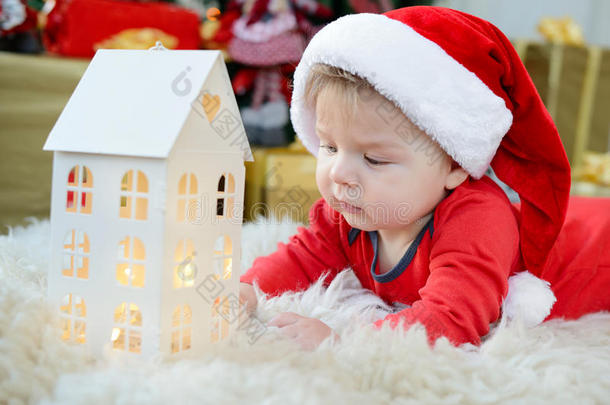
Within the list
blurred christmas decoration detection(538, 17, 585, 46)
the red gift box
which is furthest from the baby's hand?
blurred christmas decoration detection(538, 17, 585, 46)

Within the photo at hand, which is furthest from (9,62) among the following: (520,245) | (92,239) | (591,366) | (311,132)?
(591,366)

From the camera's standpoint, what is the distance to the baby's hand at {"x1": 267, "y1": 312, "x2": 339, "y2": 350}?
0.66 meters

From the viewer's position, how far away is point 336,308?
0.83 metres

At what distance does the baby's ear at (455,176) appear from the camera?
846 mm

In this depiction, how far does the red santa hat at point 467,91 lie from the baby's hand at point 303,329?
0.30 meters

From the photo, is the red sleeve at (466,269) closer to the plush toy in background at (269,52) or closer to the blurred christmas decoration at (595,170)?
the plush toy in background at (269,52)

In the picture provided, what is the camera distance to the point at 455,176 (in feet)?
A: 2.78

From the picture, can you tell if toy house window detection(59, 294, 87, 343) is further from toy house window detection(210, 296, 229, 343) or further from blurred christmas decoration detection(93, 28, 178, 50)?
blurred christmas decoration detection(93, 28, 178, 50)

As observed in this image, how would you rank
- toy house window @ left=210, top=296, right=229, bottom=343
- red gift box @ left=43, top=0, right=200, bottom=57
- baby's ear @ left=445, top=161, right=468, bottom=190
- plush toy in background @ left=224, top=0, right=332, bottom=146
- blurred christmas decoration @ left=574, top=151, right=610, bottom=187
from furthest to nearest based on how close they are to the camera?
blurred christmas decoration @ left=574, top=151, right=610, bottom=187
plush toy in background @ left=224, top=0, right=332, bottom=146
red gift box @ left=43, top=0, right=200, bottom=57
baby's ear @ left=445, top=161, right=468, bottom=190
toy house window @ left=210, top=296, right=229, bottom=343

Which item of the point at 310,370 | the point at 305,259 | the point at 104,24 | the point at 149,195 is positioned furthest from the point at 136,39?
the point at 310,370

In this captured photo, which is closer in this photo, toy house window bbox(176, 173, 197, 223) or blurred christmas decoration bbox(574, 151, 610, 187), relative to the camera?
toy house window bbox(176, 173, 197, 223)

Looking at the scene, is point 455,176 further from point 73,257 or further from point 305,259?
point 73,257

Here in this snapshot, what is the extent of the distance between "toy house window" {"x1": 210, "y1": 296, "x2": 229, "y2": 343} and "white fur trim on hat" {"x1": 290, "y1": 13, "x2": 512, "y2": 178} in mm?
345

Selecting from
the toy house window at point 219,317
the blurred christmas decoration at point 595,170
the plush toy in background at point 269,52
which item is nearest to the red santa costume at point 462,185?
the toy house window at point 219,317
